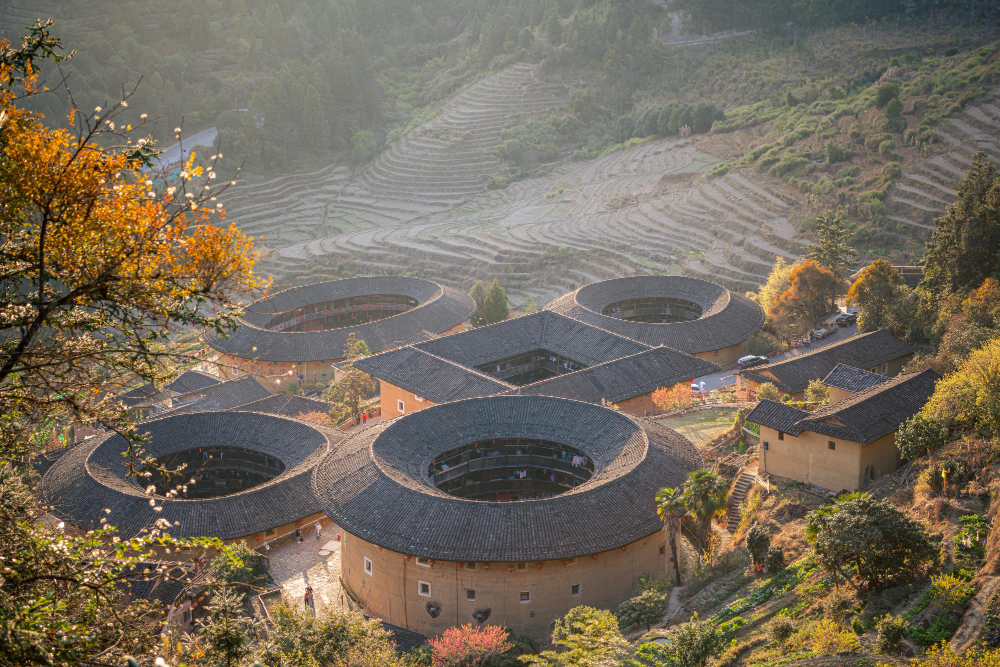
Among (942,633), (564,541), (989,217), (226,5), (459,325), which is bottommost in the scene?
(459,325)

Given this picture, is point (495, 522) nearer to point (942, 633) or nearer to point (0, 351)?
point (942, 633)

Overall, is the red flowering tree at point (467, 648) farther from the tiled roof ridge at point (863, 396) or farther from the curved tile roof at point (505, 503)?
the tiled roof ridge at point (863, 396)

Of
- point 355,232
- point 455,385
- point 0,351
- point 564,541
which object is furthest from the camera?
point 355,232

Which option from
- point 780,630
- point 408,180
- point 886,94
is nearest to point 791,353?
point 780,630

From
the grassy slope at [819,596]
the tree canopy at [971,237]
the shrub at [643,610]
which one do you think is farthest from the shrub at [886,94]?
the shrub at [643,610]

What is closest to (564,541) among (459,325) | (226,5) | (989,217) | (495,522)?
(495,522)

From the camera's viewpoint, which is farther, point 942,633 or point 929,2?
point 929,2

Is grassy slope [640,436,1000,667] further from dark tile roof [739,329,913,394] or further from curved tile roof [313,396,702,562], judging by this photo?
dark tile roof [739,329,913,394]
